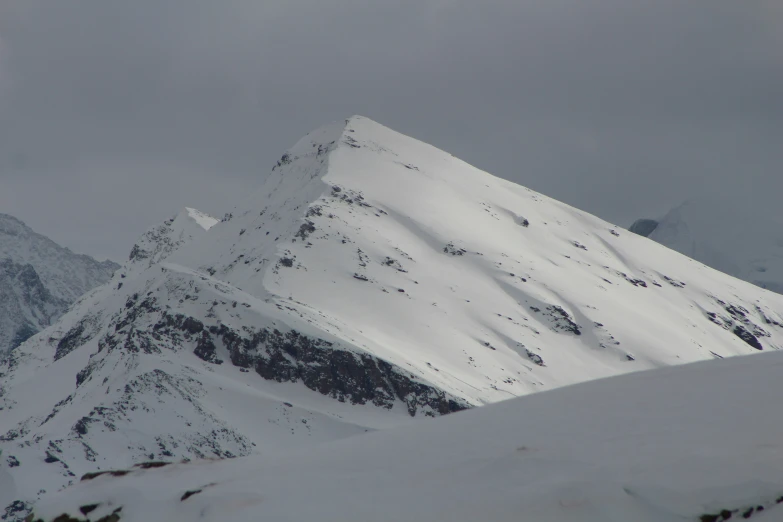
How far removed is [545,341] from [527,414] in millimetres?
140821

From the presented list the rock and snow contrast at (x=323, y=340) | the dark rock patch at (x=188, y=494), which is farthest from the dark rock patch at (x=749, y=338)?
the dark rock patch at (x=188, y=494)

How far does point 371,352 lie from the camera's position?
121 meters

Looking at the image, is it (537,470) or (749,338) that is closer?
(537,470)

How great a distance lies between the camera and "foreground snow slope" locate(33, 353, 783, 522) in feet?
38.9

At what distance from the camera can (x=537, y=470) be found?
44.0ft

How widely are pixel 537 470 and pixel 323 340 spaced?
109 m

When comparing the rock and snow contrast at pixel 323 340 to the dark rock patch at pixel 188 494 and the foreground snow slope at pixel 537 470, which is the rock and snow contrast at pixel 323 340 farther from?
the dark rock patch at pixel 188 494

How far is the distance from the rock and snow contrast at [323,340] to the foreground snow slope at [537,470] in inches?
2442

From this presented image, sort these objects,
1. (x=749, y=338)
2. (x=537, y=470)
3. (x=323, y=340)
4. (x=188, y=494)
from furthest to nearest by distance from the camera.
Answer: (x=749, y=338) → (x=323, y=340) → (x=188, y=494) → (x=537, y=470)

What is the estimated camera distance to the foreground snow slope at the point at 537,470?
1184cm

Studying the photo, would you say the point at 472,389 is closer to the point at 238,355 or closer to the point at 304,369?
the point at 304,369

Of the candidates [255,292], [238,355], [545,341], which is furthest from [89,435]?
[545,341]

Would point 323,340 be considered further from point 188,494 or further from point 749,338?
point 749,338

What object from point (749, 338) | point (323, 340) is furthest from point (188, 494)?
point (749, 338)
